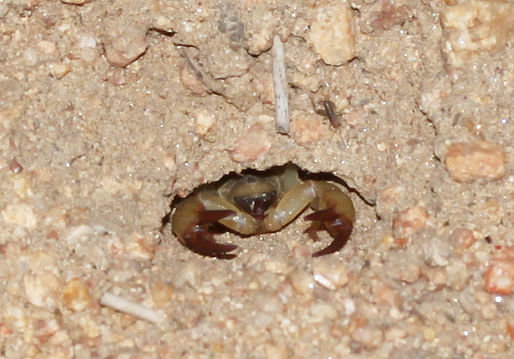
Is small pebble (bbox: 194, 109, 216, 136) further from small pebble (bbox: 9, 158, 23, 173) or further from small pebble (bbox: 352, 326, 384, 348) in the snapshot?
small pebble (bbox: 352, 326, 384, 348)

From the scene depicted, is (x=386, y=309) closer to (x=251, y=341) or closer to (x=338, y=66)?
(x=251, y=341)

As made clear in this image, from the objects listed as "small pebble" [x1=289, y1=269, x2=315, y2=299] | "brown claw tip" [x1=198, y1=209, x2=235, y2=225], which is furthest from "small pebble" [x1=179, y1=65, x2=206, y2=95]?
"small pebble" [x1=289, y1=269, x2=315, y2=299]

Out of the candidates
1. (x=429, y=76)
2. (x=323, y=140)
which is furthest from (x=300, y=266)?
(x=429, y=76)

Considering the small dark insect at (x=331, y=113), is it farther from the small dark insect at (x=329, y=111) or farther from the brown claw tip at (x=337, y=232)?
the brown claw tip at (x=337, y=232)

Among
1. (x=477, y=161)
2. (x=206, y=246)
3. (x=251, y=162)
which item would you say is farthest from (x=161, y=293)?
(x=477, y=161)

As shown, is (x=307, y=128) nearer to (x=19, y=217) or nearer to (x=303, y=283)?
(x=303, y=283)
